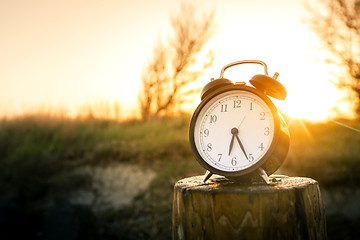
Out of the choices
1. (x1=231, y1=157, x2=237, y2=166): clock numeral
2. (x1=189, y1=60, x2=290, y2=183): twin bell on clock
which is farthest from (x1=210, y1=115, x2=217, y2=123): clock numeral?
(x1=231, y1=157, x2=237, y2=166): clock numeral

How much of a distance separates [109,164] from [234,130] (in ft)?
14.2

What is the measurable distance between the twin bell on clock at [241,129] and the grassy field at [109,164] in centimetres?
228

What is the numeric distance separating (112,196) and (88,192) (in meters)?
0.40

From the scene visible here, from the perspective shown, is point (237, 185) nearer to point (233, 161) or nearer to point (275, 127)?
point (233, 161)

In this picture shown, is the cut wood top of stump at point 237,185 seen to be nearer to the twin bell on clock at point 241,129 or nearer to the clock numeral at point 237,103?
the twin bell on clock at point 241,129

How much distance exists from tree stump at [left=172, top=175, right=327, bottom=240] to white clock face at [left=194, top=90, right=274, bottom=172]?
13 centimetres

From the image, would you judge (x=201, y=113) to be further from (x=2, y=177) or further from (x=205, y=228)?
(x=2, y=177)

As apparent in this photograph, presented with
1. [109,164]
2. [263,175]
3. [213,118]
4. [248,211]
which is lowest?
[109,164]

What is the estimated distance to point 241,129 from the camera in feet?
5.71

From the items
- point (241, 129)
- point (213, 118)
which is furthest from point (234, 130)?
point (213, 118)

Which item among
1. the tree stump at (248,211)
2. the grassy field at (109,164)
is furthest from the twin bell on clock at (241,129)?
the grassy field at (109,164)

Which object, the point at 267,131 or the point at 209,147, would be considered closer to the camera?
the point at 267,131

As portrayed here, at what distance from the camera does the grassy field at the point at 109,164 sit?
4.59m

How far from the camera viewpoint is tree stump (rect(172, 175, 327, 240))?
60.1 inches
